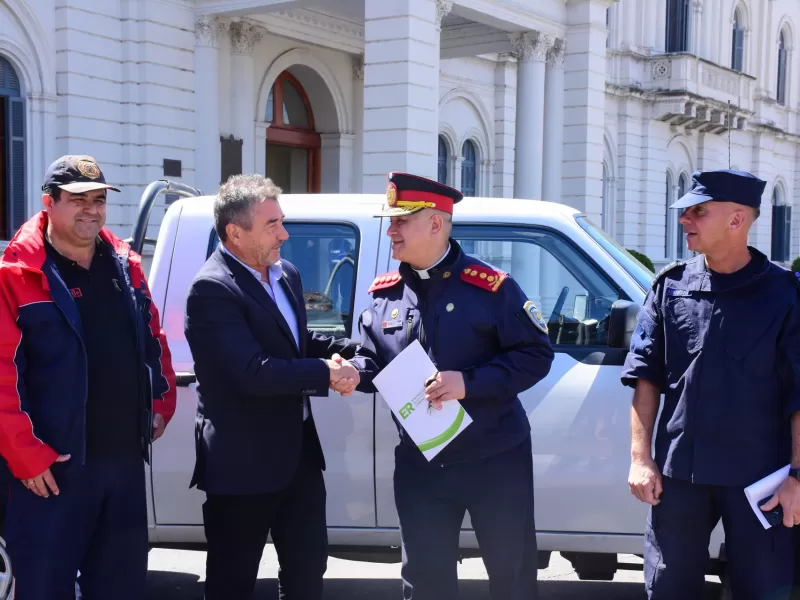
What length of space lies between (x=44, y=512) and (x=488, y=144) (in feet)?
73.1

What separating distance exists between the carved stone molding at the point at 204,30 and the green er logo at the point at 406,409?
14263 mm

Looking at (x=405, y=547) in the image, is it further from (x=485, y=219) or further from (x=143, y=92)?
(x=143, y=92)

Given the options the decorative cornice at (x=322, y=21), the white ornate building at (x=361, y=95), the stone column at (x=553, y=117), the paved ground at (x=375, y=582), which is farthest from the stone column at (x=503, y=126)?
the paved ground at (x=375, y=582)

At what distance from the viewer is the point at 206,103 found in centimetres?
1644

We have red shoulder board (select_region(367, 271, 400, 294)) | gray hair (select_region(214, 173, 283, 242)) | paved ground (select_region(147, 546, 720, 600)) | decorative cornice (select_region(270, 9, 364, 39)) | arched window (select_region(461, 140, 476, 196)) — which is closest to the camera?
gray hair (select_region(214, 173, 283, 242))

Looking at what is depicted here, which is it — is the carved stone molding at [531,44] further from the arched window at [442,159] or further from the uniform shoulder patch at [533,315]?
the uniform shoulder patch at [533,315]

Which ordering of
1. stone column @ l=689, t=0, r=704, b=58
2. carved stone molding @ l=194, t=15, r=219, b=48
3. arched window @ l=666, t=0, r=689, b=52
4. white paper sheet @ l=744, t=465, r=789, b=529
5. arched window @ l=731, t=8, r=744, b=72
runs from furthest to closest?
1. arched window @ l=731, t=8, r=744, b=72
2. stone column @ l=689, t=0, r=704, b=58
3. arched window @ l=666, t=0, r=689, b=52
4. carved stone molding @ l=194, t=15, r=219, b=48
5. white paper sheet @ l=744, t=465, r=789, b=529

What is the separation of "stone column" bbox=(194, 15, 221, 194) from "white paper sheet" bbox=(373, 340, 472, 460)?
13.6 metres

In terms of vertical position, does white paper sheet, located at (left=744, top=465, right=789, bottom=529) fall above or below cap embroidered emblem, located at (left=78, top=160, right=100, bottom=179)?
below

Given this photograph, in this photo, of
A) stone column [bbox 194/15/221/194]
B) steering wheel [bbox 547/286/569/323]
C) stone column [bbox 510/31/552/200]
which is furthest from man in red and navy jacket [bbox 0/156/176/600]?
stone column [bbox 510/31/552/200]

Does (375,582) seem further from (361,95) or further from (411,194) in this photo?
(361,95)

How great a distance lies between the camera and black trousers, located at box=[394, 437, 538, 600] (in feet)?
10.6

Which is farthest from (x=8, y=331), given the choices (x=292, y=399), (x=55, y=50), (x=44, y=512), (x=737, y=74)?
(x=737, y=74)

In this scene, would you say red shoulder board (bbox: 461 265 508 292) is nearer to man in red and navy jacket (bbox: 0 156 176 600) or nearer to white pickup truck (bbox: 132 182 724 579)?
white pickup truck (bbox: 132 182 724 579)
